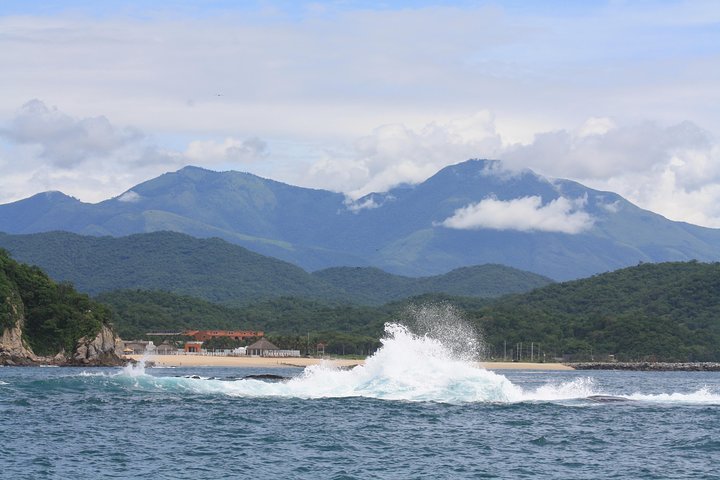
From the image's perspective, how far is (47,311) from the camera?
116562 millimetres

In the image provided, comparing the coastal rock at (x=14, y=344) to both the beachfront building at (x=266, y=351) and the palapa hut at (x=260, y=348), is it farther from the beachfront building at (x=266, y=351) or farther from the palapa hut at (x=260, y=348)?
the palapa hut at (x=260, y=348)

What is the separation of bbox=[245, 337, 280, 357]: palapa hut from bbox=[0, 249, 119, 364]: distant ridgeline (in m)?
57.3

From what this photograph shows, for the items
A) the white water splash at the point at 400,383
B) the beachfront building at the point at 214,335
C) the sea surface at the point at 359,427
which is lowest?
Result: the sea surface at the point at 359,427

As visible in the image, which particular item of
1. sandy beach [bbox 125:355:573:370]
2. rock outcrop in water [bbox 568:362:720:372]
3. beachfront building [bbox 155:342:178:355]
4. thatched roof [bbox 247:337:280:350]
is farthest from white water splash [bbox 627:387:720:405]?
thatched roof [bbox 247:337:280:350]

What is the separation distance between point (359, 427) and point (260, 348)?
446ft

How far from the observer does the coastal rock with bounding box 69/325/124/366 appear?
117m

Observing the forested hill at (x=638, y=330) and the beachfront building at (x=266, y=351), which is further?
the beachfront building at (x=266, y=351)

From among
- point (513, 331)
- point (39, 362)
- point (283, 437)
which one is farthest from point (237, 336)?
point (283, 437)

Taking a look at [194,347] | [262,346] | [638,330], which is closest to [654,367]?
[638,330]

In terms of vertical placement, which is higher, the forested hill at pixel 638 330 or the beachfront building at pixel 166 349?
the forested hill at pixel 638 330

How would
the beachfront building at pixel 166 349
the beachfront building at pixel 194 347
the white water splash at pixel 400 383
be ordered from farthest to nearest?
1. the beachfront building at pixel 194 347
2. the beachfront building at pixel 166 349
3. the white water splash at pixel 400 383

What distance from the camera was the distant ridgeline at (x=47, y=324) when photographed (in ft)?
359

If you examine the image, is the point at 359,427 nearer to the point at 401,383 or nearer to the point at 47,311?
the point at 401,383

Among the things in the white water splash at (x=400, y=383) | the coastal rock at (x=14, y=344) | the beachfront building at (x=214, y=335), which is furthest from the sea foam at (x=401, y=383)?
the beachfront building at (x=214, y=335)
